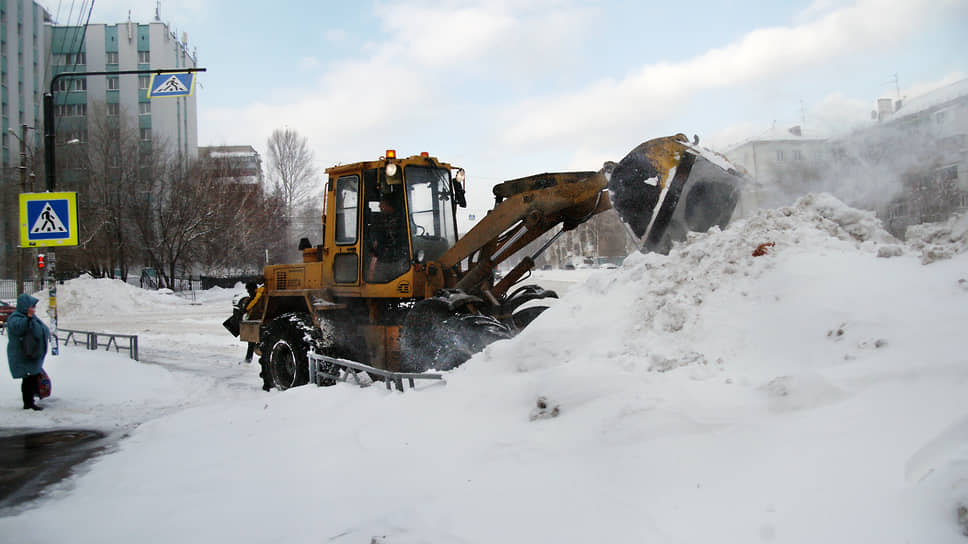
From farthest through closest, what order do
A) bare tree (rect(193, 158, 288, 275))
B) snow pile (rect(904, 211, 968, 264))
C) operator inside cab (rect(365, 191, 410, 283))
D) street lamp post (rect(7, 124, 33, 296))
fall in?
1. bare tree (rect(193, 158, 288, 275))
2. street lamp post (rect(7, 124, 33, 296))
3. operator inside cab (rect(365, 191, 410, 283))
4. snow pile (rect(904, 211, 968, 264))

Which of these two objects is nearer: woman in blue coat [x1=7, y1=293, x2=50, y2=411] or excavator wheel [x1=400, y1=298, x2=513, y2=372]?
excavator wheel [x1=400, y1=298, x2=513, y2=372]

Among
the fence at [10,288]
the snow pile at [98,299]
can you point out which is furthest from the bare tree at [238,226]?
the snow pile at [98,299]

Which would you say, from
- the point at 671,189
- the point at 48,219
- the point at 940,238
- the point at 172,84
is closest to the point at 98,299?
the point at 48,219

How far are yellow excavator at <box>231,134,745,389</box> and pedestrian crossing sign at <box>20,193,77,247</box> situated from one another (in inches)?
169

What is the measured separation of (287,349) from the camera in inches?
360

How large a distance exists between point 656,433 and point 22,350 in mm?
8346

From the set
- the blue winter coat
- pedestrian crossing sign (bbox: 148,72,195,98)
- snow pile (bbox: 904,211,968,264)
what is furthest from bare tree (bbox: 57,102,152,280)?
snow pile (bbox: 904,211,968,264)

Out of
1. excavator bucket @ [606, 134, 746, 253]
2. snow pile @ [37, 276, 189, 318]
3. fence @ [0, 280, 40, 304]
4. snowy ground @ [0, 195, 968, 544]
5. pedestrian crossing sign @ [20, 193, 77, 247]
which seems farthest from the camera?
fence @ [0, 280, 40, 304]

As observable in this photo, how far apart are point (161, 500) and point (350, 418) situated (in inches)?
65.6

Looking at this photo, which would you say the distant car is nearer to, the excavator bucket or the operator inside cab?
the operator inside cab

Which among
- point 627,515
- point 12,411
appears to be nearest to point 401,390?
point 627,515

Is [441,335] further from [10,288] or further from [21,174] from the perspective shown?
[10,288]

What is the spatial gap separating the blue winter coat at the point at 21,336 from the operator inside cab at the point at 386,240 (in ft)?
14.5

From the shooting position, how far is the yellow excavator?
6.80m
